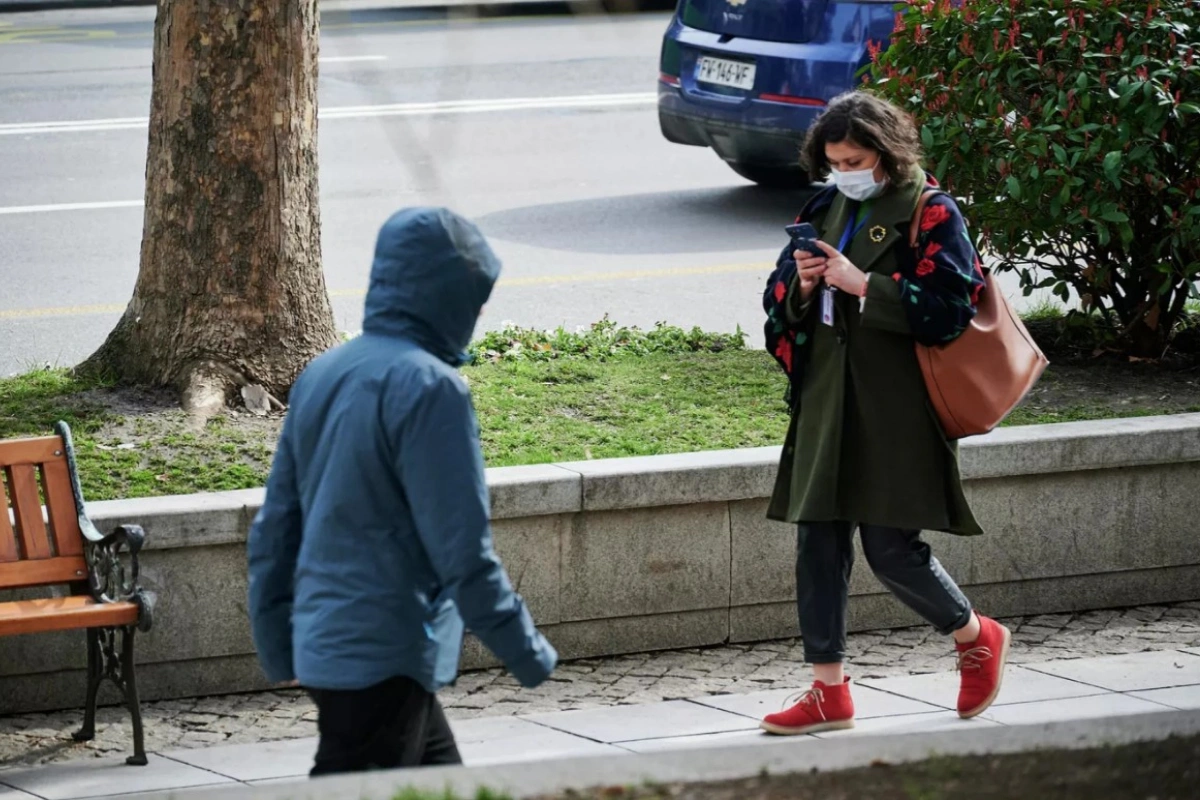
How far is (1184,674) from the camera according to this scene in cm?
537

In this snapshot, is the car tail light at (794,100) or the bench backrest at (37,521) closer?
the bench backrest at (37,521)

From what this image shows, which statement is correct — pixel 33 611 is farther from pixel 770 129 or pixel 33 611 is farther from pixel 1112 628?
pixel 770 129

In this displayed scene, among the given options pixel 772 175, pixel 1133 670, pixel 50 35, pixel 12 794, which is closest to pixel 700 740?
pixel 1133 670

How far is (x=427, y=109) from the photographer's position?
15219mm

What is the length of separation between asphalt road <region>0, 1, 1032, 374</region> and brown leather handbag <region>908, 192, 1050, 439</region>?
418cm

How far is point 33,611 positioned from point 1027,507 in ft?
10.1

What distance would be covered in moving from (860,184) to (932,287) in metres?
0.32

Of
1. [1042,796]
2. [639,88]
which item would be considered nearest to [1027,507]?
[1042,796]

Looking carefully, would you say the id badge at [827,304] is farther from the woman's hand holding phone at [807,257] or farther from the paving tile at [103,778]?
the paving tile at [103,778]

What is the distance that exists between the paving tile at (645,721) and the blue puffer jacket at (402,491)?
1563 millimetres

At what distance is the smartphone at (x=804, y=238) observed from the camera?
459 centimetres

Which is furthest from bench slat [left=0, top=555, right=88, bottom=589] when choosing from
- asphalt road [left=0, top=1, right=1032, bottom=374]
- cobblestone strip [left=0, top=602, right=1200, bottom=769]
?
asphalt road [left=0, top=1, right=1032, bottom=374]

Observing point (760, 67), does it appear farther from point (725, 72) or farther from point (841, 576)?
point (841, 576)

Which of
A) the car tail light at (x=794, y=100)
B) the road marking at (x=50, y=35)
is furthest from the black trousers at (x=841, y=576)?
the road marking at (x=50, y=35)
